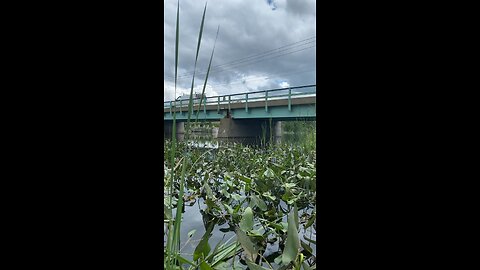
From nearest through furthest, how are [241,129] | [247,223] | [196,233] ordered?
[247,223]
[196,233]
[241,129]

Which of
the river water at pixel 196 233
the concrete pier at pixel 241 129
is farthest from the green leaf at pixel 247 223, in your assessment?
the concrete pier at pixel 241 129

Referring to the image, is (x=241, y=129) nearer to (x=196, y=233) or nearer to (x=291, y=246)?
(x=196, y=233)

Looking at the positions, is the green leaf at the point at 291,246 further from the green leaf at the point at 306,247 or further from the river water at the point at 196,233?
the river water at the point at 196,233

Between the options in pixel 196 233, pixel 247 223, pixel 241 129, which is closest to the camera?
pixel 247 223

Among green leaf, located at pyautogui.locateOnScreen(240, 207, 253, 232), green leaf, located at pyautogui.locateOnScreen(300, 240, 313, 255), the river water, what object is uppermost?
green leaf, located at pyautogui.locateOnScreen(240, 207, 253, 232)

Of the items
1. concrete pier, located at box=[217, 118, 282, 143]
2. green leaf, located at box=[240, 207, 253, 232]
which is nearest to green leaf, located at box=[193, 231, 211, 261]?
green leaf, located at box=[240, 207, 253, 232]

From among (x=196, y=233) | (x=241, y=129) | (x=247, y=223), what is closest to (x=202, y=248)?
(x=247, y=223)

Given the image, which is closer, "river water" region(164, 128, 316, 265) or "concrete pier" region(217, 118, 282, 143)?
"river water" region(164, 128, 316, 265)

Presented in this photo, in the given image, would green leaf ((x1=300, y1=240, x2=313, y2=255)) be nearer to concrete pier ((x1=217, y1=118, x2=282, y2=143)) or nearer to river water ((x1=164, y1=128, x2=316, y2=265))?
river water ((x1=164, y1=128, x2=316, y2=265))
